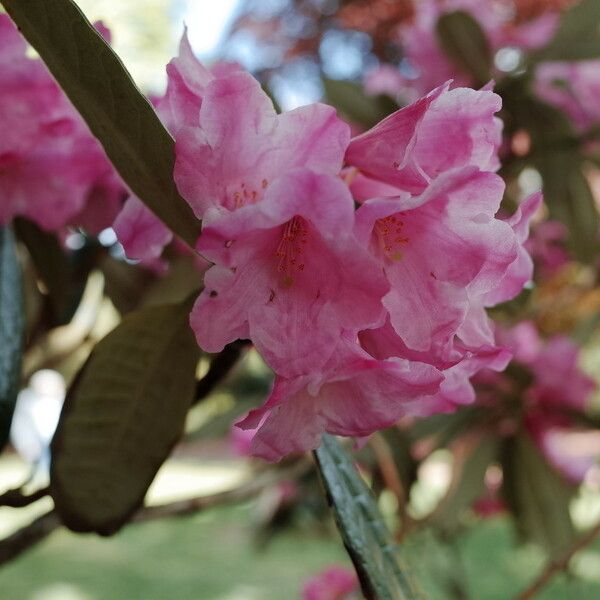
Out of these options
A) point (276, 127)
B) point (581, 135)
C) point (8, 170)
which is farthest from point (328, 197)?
point (581, 135)

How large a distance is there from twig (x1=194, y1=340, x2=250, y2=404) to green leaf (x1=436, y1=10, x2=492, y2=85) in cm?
73

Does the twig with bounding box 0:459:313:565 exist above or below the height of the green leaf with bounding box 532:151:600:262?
above

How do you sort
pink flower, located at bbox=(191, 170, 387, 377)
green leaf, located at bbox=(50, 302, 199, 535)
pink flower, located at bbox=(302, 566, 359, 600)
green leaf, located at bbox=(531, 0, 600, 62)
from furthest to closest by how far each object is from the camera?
pink flower, located at bbox=(302, 566, 359, 600) → green leaf, located at bbox=(531, 0, 600, 62) → green leaf, located at bbox=(50, 302, 199, 535) → pink flower, located at bbox=(191, 170, 387, 377)

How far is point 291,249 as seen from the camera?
39 cm

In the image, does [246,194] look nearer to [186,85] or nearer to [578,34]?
[186,85]

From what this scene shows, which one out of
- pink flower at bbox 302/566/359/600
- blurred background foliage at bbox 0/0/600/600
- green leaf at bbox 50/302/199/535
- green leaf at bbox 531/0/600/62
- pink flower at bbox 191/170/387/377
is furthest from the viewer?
pink flower at bbox 302/566/359/600

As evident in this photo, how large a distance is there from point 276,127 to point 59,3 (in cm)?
11

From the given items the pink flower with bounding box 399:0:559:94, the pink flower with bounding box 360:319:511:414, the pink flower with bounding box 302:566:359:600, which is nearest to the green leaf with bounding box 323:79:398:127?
the pink flower with bounding box 399:0:559:94

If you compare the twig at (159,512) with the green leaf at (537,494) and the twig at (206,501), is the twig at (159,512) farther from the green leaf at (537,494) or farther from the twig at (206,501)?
the green leaf at (537,494)

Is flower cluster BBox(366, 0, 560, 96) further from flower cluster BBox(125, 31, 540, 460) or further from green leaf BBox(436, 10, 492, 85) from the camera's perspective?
flower cluster BBox(125, 31, 540, 460)

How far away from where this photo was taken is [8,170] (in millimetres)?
537

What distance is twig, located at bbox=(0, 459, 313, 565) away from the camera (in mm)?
536

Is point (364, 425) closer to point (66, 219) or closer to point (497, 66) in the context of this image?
point (66, 219)

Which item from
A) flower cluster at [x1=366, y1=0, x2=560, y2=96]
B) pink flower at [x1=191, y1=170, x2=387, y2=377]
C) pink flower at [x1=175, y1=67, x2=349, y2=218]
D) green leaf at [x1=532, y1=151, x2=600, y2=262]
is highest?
pink flower at [x1=175, y1=67, x2=349, y2=218]
